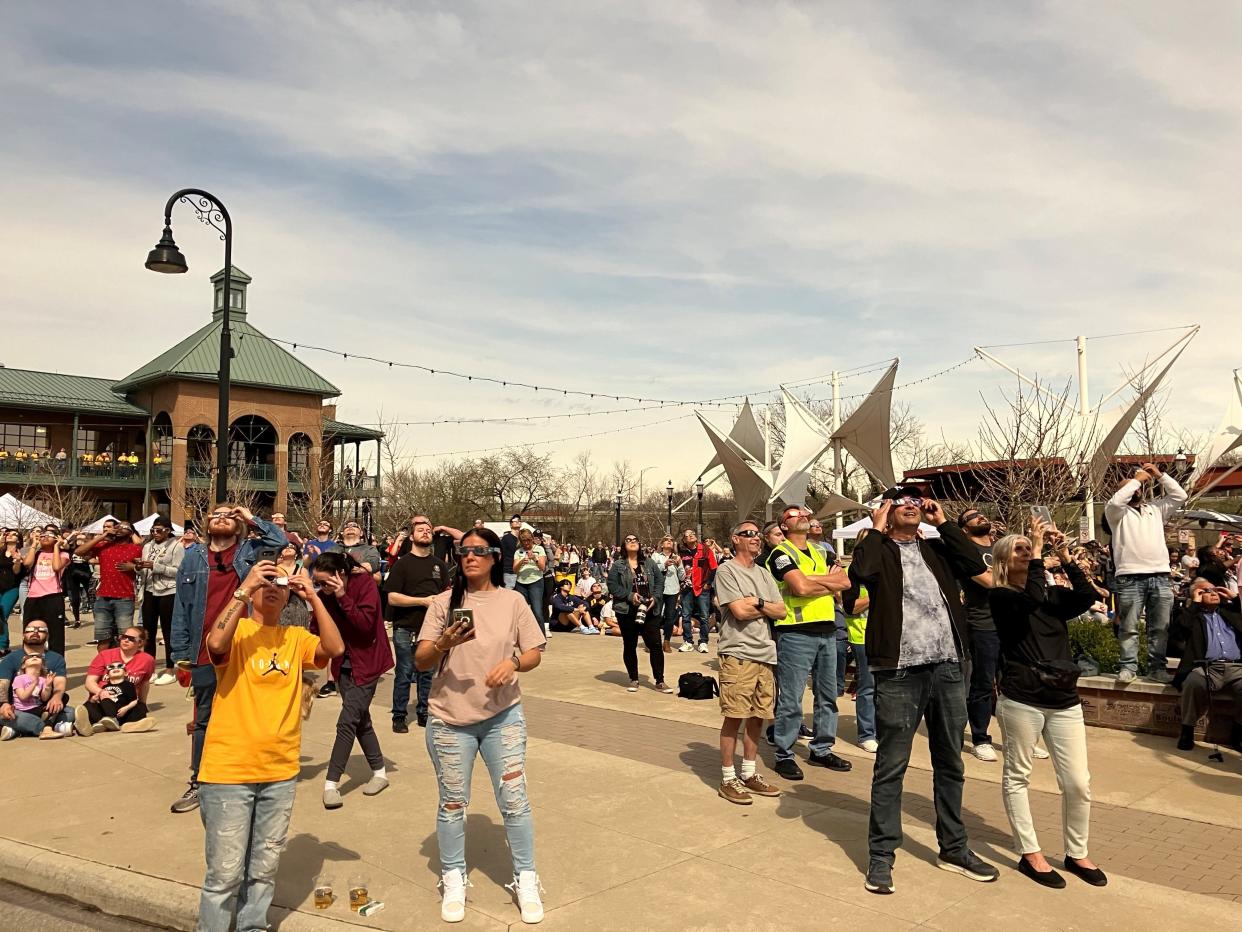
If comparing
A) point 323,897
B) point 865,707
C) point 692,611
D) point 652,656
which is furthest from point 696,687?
point 323,897

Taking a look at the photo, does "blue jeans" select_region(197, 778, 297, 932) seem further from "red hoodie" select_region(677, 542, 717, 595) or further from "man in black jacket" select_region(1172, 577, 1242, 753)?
"red hoodie" select_region(677, 542, 717, 595)

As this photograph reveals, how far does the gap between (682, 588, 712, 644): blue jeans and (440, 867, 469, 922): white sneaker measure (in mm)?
11124

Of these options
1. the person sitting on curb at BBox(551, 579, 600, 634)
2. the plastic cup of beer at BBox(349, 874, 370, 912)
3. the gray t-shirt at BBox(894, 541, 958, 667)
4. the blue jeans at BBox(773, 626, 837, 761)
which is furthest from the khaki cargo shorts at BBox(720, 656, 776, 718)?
the person sitting on curb at BBox(551, 579, 600, 634)

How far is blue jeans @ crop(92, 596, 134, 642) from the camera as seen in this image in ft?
35.7

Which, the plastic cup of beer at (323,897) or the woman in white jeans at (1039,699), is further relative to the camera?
the woman in white jeans at (1039,699)

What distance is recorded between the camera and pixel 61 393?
43.4 meters

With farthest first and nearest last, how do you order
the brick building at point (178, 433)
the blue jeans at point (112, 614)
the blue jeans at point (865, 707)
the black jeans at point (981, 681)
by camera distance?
the brick building at point (178, 433), the blue jeans at point (112, 614), the blue jeans at point (865, 707), the black jeans at point (981, 681)

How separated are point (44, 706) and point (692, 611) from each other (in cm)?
961

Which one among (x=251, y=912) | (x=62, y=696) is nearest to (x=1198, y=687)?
(x=251, y=912)

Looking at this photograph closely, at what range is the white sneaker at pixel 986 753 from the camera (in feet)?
24.6

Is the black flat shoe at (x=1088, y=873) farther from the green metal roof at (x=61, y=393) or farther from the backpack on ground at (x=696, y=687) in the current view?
the green metal roof at (x=61, y=393)

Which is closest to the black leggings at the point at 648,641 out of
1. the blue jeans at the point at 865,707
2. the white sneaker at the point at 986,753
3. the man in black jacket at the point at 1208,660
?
the blue jeans at the point at 865,707

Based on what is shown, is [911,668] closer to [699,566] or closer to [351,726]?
[351,726]

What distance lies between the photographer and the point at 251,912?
4105 millimetres
